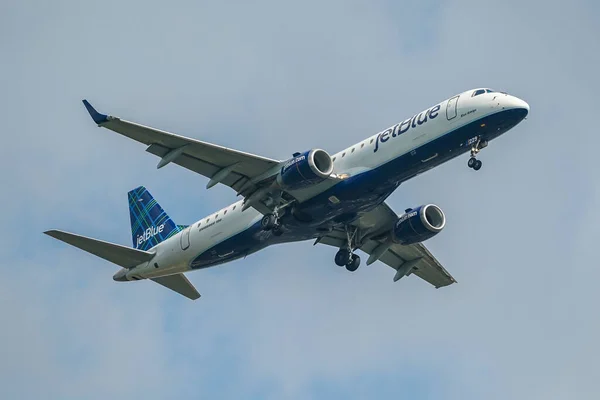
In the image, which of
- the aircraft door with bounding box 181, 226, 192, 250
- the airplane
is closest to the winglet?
the airplane

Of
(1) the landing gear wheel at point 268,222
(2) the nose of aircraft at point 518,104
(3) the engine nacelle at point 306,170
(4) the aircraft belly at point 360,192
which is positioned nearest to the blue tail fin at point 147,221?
(4) the aircraft belly at point 360,192

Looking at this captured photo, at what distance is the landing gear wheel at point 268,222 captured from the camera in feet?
192

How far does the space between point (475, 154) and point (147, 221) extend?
21806 millimetres

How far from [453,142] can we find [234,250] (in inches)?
530

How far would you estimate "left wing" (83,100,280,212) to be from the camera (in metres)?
55.0

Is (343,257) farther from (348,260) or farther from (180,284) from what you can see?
(180,284)

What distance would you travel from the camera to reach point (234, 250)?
62094 mm

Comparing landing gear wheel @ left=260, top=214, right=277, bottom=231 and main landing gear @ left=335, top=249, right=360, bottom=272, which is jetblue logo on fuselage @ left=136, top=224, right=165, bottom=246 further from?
main landing gear @ left=335, top=249, right=360, bottom=272

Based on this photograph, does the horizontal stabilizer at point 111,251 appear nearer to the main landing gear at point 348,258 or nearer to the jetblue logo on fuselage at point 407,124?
the main landing gear at point 348,258

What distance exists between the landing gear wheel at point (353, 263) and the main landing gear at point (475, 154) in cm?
1047

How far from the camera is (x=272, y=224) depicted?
5866 centimetres

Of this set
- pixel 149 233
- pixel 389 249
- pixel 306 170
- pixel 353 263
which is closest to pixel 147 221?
pixel 149 233

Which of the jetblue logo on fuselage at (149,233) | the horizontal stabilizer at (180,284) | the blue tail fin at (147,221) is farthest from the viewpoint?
the jetblue logo on fuselage at (149,233)

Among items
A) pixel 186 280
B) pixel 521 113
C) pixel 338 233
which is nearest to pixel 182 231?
pixel 186 280
